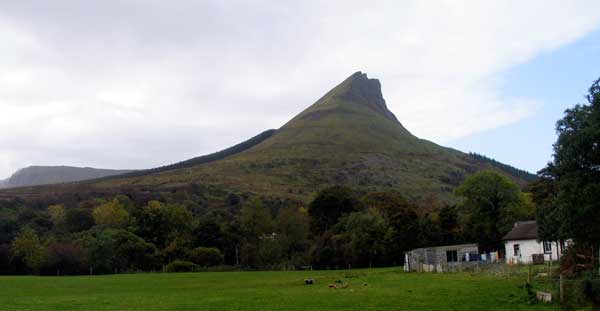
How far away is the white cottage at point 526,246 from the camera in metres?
67.0

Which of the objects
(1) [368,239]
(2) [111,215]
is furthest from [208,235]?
(1) [368,239]

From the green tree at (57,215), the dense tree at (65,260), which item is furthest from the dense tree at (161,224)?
the green tree at (57,215)

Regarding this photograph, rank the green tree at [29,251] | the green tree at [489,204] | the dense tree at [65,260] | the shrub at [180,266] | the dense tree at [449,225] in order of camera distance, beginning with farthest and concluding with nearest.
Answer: the shrub at [180,266], the dense tree at [449,225], the green tree at [29,251], the dense tree at [65,260], the green tree at [489,204]

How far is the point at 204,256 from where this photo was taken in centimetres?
10194

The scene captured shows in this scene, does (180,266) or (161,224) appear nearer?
(180,266)

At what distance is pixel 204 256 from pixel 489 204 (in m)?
46.8

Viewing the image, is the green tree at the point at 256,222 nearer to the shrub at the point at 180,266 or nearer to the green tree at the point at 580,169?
the shrub at the point at 180,266

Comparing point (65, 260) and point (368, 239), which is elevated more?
point (368, 239)

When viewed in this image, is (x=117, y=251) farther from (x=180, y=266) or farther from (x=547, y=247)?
(x=547, y=247)

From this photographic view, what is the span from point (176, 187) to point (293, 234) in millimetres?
80329

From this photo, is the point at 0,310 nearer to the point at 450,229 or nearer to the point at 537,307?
the point at 537,307

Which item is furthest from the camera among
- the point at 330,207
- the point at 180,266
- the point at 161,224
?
the point at 330,207

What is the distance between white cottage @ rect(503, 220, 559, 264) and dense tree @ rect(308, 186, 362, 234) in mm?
44448

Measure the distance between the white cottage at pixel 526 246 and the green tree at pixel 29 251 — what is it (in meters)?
68.2
